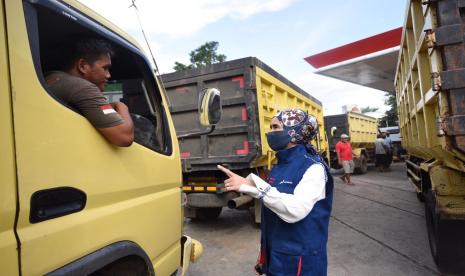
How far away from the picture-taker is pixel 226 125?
4887 mm

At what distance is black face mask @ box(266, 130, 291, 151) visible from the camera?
1.91 m

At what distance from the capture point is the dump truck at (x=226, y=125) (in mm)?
4664

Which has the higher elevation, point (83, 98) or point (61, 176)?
point (83, 98)

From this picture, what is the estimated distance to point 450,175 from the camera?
8.73 ft

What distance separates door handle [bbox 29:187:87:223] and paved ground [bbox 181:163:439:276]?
2.60 m

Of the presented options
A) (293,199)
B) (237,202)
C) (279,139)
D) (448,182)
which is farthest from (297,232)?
(237,202)

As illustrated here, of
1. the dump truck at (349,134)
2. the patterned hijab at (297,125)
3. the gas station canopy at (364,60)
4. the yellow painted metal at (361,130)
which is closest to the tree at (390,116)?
the gas station canopy at (364,60)

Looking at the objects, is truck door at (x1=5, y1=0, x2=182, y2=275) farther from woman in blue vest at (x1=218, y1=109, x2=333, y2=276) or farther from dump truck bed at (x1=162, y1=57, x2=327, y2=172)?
dump truck bed at (x1=162, y1=57, x2=327, y2=172)

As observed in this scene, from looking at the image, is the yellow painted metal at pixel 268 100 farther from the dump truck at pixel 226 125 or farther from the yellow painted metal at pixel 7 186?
the yellow painted metal at pixel 7 186

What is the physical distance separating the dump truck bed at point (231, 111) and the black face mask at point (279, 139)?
2.60 m

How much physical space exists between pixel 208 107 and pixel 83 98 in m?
0.99

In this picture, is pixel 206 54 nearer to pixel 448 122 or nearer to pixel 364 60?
pixel 364 60

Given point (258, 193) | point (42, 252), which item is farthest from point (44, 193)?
point (258, 193)

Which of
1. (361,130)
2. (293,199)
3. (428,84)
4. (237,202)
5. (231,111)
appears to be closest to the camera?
(293,199)
